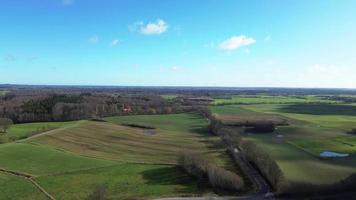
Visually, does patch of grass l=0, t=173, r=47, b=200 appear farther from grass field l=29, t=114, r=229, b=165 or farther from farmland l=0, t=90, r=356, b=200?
grass field l=29, t=114, r=229, b=165

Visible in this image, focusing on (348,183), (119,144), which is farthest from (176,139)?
(348,183)

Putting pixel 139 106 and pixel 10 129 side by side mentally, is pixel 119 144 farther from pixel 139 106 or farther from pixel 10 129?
pixel 139 106

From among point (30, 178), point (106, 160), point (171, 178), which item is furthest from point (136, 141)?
point (30, 178)

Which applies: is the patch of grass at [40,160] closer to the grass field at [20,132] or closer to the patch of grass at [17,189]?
the patch of grass at [17,189]

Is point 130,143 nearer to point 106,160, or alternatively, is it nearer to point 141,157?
point 141,157

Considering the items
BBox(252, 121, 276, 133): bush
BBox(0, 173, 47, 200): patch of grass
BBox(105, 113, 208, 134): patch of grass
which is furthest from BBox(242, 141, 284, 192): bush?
BBox(105, 113, 208, 134): patch of grass
